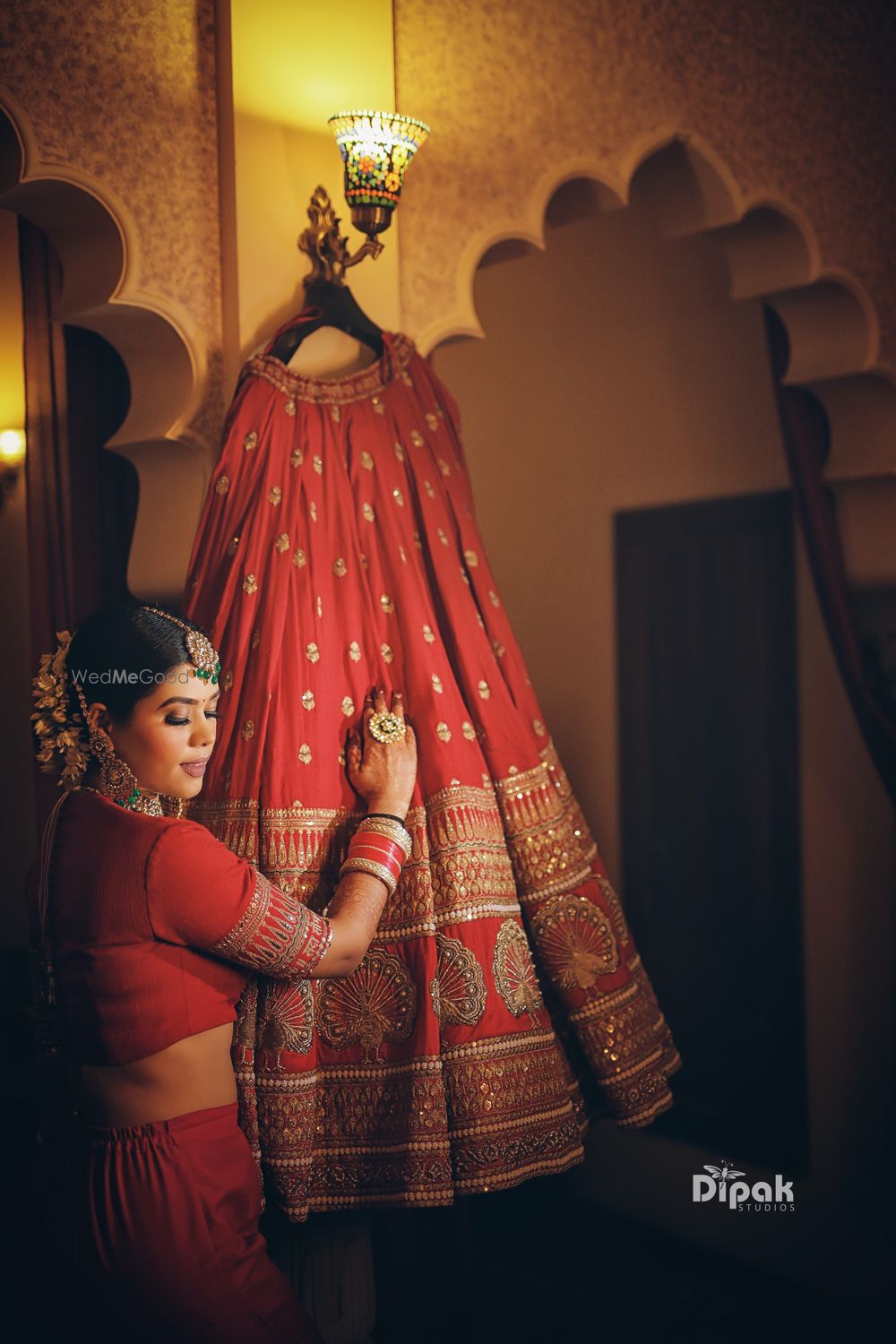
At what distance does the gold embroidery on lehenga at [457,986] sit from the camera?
5.57 feet

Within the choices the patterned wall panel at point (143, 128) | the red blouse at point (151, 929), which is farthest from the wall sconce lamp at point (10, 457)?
the red blouse at point (151, 929)

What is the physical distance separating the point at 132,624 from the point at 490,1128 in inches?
33.1

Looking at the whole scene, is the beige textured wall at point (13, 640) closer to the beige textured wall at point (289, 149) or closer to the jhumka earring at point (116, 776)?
the beige textured wall at point (289, 149)

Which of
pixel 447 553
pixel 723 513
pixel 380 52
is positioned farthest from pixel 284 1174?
pixel 723 513

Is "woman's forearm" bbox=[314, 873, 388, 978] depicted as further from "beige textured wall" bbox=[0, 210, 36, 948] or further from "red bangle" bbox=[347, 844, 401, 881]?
"beige textured wall" bbox=[0, 210, 36, 948]

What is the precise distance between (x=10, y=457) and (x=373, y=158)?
6.17 ft

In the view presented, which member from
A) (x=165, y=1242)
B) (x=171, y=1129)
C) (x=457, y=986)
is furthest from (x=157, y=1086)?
(x=457, y=986)

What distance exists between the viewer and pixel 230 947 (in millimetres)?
1508

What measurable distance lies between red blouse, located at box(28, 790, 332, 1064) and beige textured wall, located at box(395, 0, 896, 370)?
102cm

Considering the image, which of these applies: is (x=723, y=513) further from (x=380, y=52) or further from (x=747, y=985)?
(x=380, y=52)

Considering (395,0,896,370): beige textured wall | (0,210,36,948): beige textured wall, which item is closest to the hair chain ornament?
(395,0,896,370): beige textured wall

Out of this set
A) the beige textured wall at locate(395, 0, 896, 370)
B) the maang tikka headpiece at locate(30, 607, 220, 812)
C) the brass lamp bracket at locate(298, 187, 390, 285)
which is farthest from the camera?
the beige textured wall at locate(395, 0, 896, 370)

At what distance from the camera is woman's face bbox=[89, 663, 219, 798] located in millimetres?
1551

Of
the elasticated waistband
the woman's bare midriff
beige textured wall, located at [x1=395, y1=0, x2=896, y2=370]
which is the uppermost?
beige textured wall, located at [x1=395, y1=0, x2=896, y2=370]
